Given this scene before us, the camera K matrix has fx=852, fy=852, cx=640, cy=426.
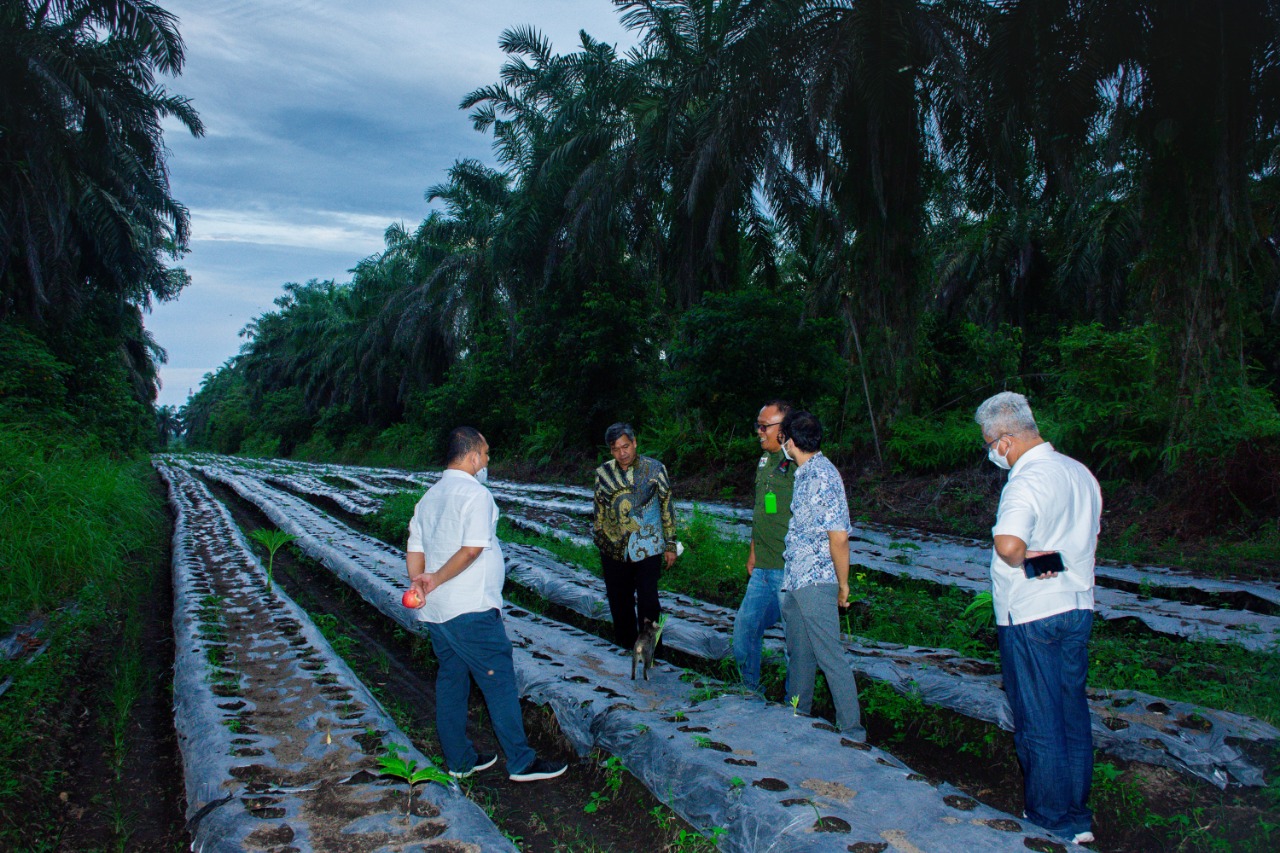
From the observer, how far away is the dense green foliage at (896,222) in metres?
10.8

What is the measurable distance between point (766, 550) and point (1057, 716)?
1.87 meters

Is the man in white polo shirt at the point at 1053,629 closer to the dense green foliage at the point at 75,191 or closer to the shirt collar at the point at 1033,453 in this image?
the shirt collar at the point at 1033,453

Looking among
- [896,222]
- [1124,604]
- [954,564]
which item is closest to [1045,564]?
[1124,604]

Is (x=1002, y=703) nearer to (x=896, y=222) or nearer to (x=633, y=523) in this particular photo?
(x=633, y=523)

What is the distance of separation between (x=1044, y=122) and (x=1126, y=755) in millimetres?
10323

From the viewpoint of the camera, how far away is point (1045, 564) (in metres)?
3.15

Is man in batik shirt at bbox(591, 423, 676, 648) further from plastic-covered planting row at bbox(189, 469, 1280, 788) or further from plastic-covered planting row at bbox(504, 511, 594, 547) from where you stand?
plastic-covered planting row at bbox(504, 511, 594, 547)

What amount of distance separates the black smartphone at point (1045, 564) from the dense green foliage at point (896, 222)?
8077 millimetres

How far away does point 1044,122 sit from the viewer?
461 inches

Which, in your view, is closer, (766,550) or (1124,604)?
(766,550)

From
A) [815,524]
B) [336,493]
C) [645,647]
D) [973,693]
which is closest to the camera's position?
[815,524]

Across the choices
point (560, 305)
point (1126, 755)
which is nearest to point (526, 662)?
point (1126, 755)

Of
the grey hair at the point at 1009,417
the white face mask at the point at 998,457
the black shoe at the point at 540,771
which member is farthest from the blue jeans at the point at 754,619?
the grey hair at the point at 1009,417

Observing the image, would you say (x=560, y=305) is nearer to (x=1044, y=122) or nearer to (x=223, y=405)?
(x=1044, y=122)
